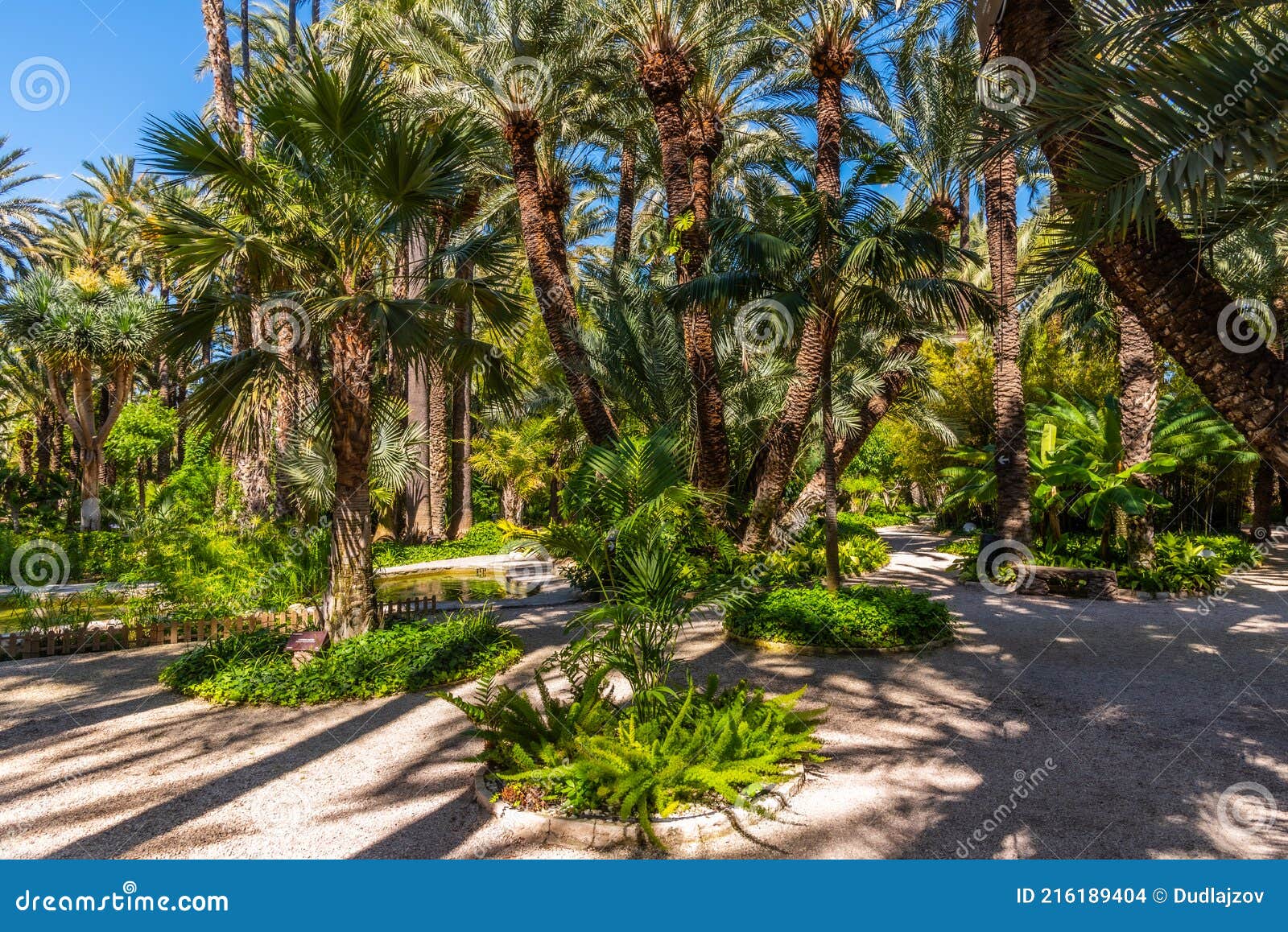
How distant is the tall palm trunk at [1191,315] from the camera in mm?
4309

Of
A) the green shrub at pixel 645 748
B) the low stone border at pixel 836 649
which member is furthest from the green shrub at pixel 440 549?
the green shrub at pixel 645 748

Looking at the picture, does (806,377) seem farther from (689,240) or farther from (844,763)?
(844,763)

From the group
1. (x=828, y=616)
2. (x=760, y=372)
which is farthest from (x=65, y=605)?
(x=760, y=372)

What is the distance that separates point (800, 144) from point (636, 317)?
26.5ft

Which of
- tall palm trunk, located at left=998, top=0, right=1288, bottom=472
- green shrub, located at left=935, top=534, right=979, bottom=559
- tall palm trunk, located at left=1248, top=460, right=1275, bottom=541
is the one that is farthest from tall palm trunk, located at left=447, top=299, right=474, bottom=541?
tall palm trunk, located at left=1248, top=460, right=1275, bottom=541

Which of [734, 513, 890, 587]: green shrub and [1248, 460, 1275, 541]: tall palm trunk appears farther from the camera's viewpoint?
[1248, 460, 1275, 541]: tall palm trunk

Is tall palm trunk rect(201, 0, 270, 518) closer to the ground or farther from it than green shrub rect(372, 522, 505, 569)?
farther from it

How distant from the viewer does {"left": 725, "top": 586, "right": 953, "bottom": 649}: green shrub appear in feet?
29.0

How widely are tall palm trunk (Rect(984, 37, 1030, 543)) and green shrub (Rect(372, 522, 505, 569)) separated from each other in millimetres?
11341

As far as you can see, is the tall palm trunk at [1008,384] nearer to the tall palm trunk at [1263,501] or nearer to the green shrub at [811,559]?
the green shrub at [811,559]

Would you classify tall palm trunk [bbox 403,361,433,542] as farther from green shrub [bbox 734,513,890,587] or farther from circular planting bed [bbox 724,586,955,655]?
circular planting bed [bbox 724,586,955,655]

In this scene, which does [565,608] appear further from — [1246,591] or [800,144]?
[800,144]

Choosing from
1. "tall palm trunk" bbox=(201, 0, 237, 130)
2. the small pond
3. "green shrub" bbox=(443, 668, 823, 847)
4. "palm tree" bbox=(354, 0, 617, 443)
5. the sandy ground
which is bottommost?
the sandy ground

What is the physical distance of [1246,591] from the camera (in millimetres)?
12688
